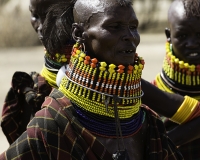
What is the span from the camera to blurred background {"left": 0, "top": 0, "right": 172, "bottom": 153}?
14.9 m

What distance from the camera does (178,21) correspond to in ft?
16.0

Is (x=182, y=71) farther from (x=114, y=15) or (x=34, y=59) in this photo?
(x=34, y=59)

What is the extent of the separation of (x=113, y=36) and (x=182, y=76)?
1.53 meters

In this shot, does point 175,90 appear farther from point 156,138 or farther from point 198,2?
point 156,138

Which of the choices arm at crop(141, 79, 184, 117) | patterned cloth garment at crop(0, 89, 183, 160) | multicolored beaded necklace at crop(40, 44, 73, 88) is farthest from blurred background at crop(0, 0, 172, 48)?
patterned cloth garment at crop(0, 89, 183, 160)

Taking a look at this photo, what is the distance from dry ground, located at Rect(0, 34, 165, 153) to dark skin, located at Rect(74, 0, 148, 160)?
8742 millimetres

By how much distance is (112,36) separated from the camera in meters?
3.45

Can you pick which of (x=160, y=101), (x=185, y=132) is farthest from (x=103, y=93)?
(x=185, y=132)

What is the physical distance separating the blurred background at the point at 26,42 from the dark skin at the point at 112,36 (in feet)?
31.4

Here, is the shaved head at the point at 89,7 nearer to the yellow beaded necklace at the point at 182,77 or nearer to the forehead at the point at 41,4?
the forehead at the point at 41,4

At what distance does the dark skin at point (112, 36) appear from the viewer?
3449 mm

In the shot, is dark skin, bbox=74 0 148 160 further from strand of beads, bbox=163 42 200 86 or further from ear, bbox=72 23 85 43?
strand of beads, bbox=163 42 200 86

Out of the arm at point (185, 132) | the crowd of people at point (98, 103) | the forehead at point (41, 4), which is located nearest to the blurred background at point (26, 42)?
the forehead at point (41, 4)

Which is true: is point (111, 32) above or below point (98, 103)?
above
